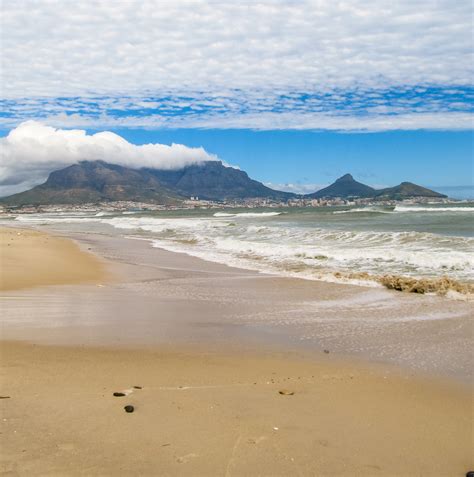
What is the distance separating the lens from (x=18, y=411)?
4.09 metres

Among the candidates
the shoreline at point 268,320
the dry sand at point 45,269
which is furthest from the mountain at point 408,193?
the shoreline at point 268,320

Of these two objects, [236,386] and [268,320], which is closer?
[236,386]

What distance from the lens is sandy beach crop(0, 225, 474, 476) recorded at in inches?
137

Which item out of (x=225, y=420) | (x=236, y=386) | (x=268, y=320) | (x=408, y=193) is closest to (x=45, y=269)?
(x=268, y=320)

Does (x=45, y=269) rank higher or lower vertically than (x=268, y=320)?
lower

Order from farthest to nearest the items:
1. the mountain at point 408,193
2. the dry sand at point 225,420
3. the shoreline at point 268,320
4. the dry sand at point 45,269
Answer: the mountain at point 408,193 < the dry sand at point 45,269 < the shoreline at point 268,320 < the dry sand at point 225,420

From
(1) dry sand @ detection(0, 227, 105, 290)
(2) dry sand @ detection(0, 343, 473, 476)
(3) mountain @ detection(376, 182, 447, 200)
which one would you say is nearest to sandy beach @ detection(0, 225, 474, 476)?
(2) dry sand @ detection(0, 343, 473, 476)

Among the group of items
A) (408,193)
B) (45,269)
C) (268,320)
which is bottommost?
(45,269)

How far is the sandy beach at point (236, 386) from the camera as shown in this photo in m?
3.48

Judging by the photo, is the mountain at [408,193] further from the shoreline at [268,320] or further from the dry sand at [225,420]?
the dry sand at [225,420]

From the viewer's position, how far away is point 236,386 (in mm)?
4965

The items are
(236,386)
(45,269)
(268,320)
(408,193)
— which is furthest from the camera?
(408,193)

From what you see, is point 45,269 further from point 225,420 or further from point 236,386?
point 225,420

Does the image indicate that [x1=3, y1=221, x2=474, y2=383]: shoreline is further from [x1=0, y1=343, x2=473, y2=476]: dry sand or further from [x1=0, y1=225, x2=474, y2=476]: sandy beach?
[x1=0, y1=343, x2=473, y2=476]: dry sand
